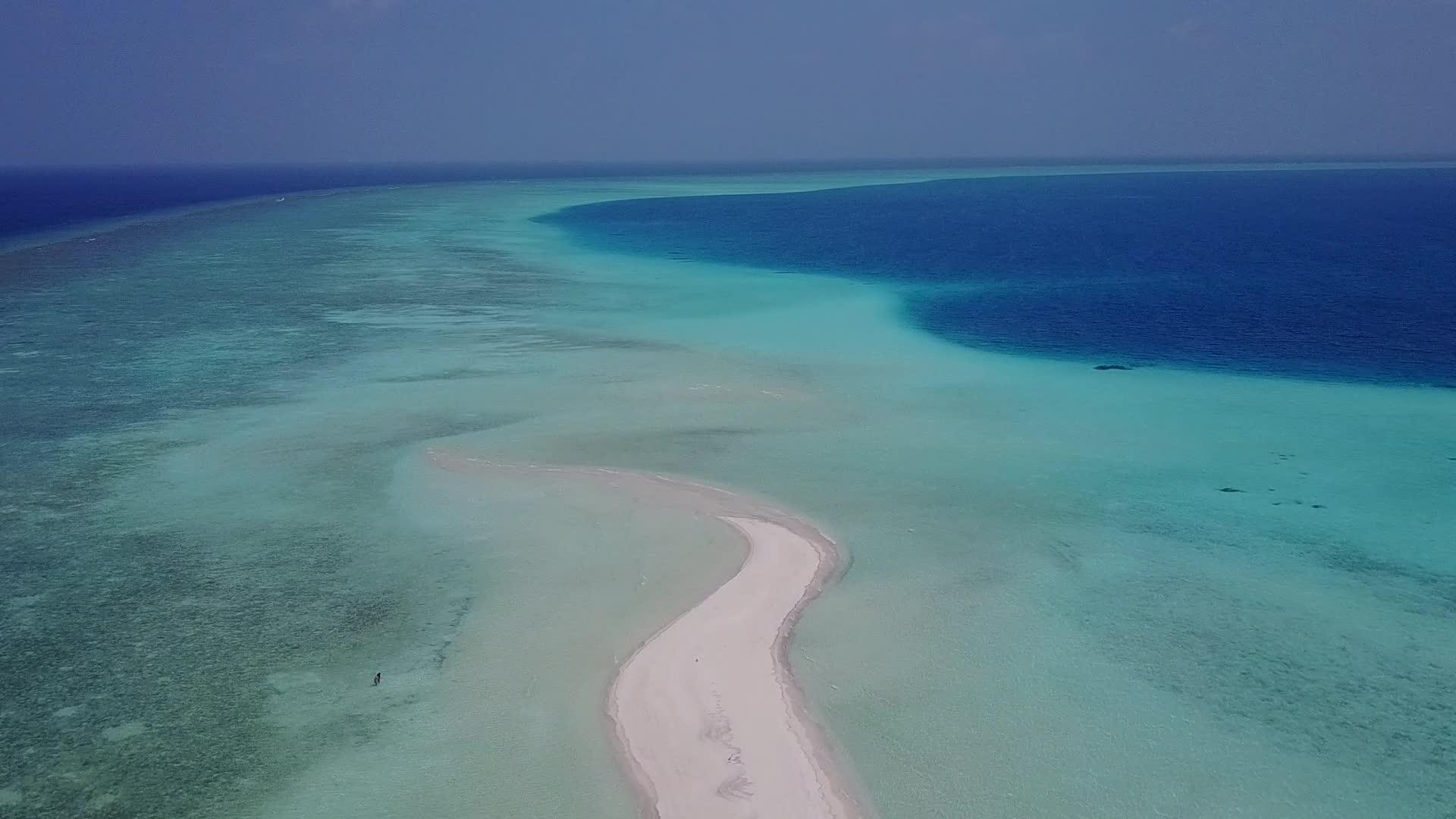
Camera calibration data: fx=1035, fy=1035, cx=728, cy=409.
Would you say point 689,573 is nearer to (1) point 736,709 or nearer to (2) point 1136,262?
(1) point 736,709

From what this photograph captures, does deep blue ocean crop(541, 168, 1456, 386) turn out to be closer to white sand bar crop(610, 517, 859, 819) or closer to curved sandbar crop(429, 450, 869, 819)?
curved sandbar crop(429, 450, 869, 819)

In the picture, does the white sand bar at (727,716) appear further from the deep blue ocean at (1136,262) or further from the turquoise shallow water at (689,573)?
the deep blue ocean at (1136,262)

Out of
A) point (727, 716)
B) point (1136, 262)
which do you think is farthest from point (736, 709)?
point (1136, 262)

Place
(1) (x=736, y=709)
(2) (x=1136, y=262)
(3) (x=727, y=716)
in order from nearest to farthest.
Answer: (3) (x=727, y=716), (1) (x=736, y=709), (2) (x=1136, y=262)

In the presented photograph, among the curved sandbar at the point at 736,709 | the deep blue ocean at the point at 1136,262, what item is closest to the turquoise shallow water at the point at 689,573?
the curved sandbar at the point at 736,709

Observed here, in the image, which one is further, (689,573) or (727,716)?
A: (689,573)

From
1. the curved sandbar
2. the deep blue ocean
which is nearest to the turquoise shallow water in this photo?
the curved sandbar
